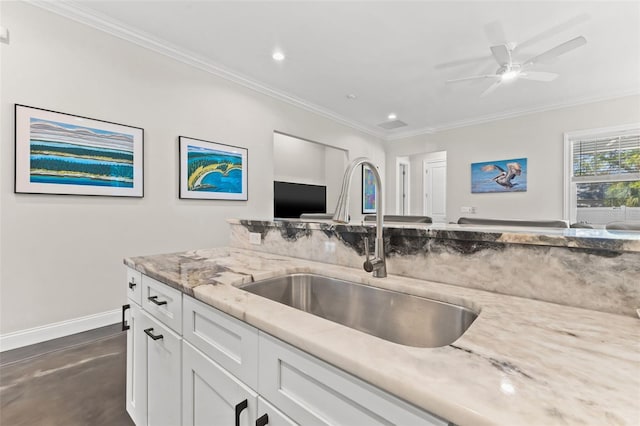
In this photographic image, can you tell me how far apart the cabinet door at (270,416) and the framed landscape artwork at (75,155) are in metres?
2.62

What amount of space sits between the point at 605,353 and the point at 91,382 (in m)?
2.45

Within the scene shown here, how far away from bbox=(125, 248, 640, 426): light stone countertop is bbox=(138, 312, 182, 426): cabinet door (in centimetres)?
34

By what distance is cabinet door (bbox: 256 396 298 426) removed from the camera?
0.64 m

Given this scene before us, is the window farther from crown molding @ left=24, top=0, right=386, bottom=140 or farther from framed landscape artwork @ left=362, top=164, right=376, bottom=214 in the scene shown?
crown molding @ left=24, top=0, right=386, bottom=140

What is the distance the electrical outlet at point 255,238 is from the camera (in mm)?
1785

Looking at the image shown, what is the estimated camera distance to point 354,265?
1306 millimetres

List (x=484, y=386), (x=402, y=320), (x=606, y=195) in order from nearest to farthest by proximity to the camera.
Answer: (x=484, y=386) → (x=402, y=320) → (x=606, y=195)

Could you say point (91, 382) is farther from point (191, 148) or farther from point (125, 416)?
point (191, 148)

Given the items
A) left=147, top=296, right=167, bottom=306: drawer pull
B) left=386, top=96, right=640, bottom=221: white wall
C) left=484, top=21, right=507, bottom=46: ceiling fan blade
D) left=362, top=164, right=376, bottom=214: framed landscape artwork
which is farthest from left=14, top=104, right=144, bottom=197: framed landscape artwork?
left=386, top=96, right=640, bottom=221: white wall

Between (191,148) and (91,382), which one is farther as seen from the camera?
(191,148)

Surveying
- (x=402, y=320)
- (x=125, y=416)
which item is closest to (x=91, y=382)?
(x=125, y=416)

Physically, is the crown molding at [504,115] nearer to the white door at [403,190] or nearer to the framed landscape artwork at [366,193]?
the white door at [403,190]

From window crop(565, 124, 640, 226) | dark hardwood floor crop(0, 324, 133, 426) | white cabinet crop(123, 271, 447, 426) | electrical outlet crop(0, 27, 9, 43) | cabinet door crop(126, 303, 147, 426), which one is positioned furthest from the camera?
window crop(565, 124, 640, 226)

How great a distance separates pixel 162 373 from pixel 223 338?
512mm
